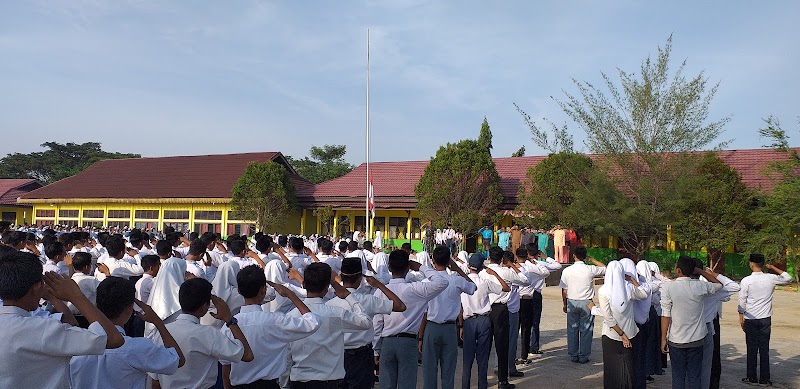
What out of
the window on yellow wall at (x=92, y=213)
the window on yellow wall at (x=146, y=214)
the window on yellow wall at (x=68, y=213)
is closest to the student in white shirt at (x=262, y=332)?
the window on yellow wall at (x=146, y=214)

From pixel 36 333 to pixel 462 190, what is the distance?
23840 millimetres

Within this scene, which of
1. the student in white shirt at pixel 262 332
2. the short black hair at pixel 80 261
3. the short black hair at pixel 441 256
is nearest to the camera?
the student in white shirt at pixel 262 332

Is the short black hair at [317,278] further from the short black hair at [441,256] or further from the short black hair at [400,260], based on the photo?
the short black hair at [441,256]

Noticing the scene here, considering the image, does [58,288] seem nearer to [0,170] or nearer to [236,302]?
[236,302]

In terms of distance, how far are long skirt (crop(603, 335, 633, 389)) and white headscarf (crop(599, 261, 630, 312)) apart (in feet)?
1.63

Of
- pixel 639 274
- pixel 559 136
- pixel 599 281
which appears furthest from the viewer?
pixel 559 136

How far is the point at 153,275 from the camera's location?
6605mm

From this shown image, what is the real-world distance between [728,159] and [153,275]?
24.5m

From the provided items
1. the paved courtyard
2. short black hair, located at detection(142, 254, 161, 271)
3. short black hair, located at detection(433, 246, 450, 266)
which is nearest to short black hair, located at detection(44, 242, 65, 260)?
short black hair, located at detection(142, 254, 161, 271)

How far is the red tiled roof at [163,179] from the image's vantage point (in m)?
34.7

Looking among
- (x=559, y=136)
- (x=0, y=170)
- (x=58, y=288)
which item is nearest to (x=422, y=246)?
(x=559, y=136)

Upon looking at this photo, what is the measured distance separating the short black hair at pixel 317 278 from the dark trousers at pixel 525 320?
539cm

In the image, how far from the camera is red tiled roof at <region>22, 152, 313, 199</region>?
34.7 metres

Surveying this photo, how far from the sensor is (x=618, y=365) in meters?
6.71
